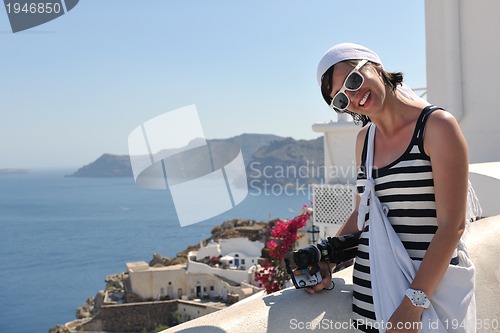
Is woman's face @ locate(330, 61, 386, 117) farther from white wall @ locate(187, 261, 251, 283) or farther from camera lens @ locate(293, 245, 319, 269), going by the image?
white wall @ locate(187, 261, 251, 283)

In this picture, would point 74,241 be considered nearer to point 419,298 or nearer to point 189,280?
point 189,280

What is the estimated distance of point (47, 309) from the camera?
59.9 meters

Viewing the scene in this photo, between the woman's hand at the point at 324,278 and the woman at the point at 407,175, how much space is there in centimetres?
9

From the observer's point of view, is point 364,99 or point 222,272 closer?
point 364,99

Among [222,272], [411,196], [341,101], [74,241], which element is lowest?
[74,241]

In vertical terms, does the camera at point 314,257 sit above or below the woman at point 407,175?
below

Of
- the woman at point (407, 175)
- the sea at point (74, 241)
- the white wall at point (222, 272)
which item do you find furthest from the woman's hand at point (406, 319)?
the white wall at point (222, 272)

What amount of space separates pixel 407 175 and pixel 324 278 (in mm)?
451

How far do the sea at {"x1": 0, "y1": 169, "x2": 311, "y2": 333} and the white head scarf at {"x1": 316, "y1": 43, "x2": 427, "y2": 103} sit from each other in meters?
29.2

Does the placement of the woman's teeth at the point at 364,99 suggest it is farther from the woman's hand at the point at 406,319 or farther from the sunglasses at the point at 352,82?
the woman's hand at the point at 406,319

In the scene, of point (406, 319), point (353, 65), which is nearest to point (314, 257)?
Result: point (406, 319)

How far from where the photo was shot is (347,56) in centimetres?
147

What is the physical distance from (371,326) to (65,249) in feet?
294

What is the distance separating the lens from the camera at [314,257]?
1.63 meters
